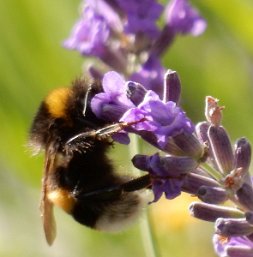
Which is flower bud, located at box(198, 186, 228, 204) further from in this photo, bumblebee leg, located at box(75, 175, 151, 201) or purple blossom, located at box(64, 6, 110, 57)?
purple blossom, located at box(64, 6, 110, 57)

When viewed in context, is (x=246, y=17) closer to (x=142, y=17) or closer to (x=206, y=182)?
(x=142, y=17)

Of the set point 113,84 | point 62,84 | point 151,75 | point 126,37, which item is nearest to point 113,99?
point 113,84

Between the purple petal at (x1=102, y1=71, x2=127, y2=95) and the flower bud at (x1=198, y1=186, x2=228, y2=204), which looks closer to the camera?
the flower bud at (x1=198, y1=186, x2=228, y2=204)

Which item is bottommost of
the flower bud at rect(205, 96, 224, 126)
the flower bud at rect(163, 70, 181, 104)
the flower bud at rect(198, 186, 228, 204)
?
the flower bud at rect(198, 186, 228, 204)

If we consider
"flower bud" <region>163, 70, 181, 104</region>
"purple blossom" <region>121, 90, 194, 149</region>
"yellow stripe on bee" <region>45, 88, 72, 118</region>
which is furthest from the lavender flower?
"purple blossom" <region>121, 90, 194, 149</region>

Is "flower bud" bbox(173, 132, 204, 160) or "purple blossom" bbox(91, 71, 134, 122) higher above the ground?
"purple blossom" bbox(91, 71, 134, 122)

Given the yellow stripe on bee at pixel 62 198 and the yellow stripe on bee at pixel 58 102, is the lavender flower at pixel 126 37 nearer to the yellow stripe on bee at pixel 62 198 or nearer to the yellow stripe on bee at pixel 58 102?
the yellow stripe on bee at pixel 58 102

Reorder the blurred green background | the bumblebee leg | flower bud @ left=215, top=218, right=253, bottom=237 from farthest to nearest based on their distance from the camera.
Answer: the blurred green background
the bumblebee leg
flower bud @ left=215, top=218, right=253, bottom=237
